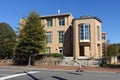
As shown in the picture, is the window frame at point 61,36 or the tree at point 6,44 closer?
the tree at point 6,44

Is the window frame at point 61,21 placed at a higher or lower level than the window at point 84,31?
higher

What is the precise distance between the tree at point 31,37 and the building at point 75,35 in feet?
16.1

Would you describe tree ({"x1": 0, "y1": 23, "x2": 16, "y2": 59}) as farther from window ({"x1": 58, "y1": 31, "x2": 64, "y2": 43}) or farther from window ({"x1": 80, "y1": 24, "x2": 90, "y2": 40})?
window ({"x1": 80, "y1": 24, "x2": 90, "y2": 40})

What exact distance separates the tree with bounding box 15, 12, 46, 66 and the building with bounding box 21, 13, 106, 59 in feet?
16.1

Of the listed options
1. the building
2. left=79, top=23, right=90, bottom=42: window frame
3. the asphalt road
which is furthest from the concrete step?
the asphalt road

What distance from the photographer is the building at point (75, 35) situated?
4844cm

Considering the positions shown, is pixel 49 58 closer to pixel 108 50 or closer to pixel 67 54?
pixel 67 54

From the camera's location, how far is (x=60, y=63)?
1619 inches

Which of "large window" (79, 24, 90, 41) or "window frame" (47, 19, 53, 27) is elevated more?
"window frame" (47, 19, 53, 27)

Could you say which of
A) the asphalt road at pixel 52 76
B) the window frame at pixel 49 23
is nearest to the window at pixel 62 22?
the window frame at pixel 49 23

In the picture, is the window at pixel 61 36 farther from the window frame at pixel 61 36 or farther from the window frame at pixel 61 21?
the window frame at pixel 61 21

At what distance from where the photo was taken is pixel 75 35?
49156 millimetres

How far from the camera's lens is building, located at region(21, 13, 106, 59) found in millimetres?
48438

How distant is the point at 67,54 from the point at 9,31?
13681 mm
